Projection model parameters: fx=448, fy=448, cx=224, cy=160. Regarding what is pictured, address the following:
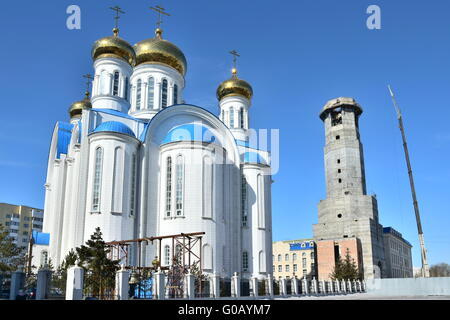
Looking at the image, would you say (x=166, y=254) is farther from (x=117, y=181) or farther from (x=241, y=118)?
(x=241, y=118)

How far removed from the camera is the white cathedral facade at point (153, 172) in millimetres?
22250

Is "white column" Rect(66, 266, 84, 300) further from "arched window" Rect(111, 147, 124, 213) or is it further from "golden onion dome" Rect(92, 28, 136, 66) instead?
"golden onion dome" Rect(92, 28, 136, 66)

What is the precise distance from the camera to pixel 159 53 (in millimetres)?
28500

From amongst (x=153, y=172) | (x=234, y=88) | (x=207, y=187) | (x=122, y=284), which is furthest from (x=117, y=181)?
(x=234, y=88)

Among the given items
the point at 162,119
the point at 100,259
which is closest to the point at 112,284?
the point at 100,259

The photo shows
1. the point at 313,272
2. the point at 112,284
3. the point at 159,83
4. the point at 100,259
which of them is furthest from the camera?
the point at 313,272

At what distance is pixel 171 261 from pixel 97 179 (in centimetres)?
544

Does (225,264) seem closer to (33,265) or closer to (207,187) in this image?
(207,187)

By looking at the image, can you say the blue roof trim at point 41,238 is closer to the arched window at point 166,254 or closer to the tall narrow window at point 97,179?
the tall narrow window at point 97,179

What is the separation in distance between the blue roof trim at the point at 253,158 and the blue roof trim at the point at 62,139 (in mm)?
11465

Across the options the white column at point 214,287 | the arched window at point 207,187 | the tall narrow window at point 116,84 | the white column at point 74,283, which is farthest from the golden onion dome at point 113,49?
the white column at point 74,283

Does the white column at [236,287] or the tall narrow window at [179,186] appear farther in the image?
the tall narrow window at [179,186]
